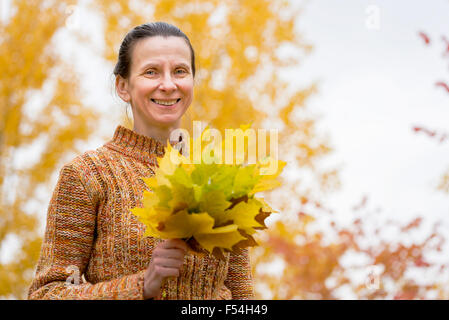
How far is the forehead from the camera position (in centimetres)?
156

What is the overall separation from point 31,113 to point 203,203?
5726mm

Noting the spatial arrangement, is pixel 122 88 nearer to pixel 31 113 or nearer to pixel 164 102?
pixel 164 102

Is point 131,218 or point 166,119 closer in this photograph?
point 131,218

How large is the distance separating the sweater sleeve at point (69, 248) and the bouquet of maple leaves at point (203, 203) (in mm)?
247

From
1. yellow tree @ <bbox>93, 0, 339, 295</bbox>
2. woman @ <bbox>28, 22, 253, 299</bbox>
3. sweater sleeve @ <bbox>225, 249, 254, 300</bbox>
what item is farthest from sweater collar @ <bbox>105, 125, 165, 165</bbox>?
yellow tree @ <bbox>93, 0, 339, 295</bbox>

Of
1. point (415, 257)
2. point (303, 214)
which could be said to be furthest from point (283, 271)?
point (415, 257)

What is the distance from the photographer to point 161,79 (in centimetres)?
155

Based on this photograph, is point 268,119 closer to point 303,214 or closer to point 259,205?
point 303,214

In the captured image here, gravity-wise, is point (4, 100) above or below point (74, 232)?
above

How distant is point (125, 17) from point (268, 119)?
2.10 meters

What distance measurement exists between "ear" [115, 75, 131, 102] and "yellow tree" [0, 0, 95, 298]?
472 centimetres

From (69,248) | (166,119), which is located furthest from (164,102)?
(69,248)

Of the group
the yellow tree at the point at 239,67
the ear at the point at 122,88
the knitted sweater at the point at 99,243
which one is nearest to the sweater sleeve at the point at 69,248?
the knitted sweater at the point at 99,243

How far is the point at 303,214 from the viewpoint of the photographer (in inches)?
215
